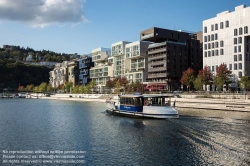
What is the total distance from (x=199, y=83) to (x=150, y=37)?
51.9m

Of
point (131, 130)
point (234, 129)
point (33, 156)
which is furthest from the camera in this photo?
point (131, 130)

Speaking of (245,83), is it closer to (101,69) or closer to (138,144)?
(138,144)

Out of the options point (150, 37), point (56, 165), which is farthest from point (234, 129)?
point (150, 37)

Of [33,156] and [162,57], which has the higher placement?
[162,57]

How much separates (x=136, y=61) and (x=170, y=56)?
88.1 feet

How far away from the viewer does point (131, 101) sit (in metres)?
57.2

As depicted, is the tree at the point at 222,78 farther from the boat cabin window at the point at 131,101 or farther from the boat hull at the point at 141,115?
the boat cabin window at the point at 131,101

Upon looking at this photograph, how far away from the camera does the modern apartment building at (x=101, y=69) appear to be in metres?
180

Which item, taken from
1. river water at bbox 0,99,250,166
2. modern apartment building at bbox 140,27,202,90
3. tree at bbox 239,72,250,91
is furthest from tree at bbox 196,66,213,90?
river water at bbox 0,99,250,166

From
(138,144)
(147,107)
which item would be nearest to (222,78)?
(147,107)

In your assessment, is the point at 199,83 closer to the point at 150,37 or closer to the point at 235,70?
the point at 235,70

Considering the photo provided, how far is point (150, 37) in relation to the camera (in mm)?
146875

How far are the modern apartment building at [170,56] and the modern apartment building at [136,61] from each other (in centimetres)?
468

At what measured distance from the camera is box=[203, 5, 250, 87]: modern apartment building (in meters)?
104
